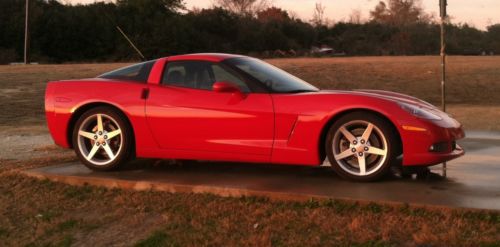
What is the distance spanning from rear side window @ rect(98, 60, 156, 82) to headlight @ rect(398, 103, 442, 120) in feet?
8.92

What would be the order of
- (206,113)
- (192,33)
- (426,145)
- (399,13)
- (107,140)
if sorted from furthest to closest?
(399,13), (192,33), (107,140), (206,113), (426,145)

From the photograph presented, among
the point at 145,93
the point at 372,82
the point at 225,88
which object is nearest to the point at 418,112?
the point at 225,88

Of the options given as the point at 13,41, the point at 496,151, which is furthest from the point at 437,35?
the point at 496,151

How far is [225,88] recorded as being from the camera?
19.4 ft

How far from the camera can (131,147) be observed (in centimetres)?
647

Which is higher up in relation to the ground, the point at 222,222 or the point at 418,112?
the point at 418,112

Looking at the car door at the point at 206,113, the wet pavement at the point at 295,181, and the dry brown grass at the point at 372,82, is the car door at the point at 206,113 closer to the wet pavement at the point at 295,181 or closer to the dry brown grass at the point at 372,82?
the wet pavement at the point at 295,181

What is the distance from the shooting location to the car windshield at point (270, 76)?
6.16 meters

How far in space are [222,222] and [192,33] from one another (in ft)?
210

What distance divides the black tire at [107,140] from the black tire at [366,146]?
216cm

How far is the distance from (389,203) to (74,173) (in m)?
3.47

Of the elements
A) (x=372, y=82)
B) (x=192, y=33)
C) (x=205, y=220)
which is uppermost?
(x=192, y=33)

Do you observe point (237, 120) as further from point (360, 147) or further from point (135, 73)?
point (135, 73)

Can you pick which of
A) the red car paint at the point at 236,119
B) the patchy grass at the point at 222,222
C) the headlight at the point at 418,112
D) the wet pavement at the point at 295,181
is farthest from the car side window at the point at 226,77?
the headlight at the point at 418,112
